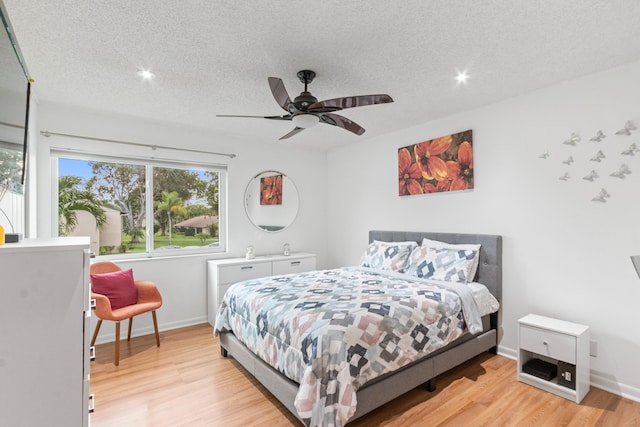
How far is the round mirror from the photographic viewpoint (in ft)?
15.3

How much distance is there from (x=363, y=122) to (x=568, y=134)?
201 centimetres

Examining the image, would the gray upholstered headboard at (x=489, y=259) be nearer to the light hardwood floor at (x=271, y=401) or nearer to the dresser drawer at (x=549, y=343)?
the dresser drawer at (x=549, y=343)

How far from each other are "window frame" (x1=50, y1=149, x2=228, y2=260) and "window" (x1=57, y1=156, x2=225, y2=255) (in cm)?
1

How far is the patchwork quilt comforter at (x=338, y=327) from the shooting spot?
5.96 feet

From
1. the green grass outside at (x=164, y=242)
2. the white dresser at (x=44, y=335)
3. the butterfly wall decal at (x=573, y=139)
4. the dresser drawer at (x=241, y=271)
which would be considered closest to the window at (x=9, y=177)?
the white dresser at (x=44, y=335)

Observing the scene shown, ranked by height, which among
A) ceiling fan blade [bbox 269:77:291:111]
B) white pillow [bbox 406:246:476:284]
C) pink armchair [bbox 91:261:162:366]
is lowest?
pink armchair [bbox 91:261:162:366]

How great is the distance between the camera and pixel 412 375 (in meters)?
2.28

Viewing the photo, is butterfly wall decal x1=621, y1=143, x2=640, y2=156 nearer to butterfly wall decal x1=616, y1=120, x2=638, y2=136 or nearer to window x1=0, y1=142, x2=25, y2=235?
butterfly wall decal x1=616, y1=120, x2=638, y2=136

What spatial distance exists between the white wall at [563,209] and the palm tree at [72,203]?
3.87 meters

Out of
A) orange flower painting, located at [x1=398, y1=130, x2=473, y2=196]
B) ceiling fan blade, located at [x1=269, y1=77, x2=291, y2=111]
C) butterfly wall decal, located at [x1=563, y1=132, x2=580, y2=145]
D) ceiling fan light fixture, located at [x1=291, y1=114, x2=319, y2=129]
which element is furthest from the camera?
orange flower painting, located at [x1=398, y1=130, x2=473, y2=196]

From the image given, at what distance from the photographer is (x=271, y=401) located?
7.63 ft

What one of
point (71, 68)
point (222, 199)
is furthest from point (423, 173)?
point (71, 68)

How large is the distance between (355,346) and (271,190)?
327cm

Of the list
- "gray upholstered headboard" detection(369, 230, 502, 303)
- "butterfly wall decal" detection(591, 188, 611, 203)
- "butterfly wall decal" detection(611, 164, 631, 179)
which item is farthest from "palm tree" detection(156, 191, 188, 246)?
"butterfly wall decal" detection(611, 164, 631, 179)
